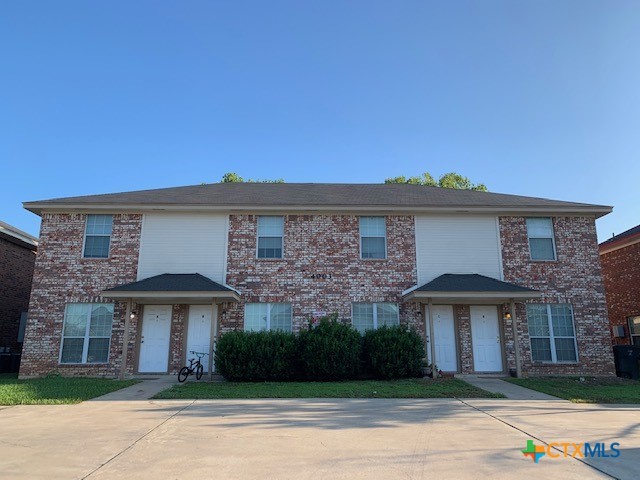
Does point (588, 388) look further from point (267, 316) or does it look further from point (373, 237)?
point (267, 316)

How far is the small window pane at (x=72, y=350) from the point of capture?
1423cm

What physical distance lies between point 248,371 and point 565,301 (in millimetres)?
10209

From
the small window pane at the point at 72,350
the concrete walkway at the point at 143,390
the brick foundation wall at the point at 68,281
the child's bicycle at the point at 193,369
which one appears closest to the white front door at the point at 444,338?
the child's bicycle at the point at 193,369

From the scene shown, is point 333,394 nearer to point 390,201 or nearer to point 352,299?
point 352,299

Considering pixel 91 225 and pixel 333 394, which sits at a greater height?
pixel 91 225

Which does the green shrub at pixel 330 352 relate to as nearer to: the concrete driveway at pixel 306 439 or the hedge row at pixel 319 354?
the hedge row at pixel 319 354

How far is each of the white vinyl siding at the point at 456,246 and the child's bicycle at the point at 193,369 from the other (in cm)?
721

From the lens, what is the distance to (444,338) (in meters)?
14.5

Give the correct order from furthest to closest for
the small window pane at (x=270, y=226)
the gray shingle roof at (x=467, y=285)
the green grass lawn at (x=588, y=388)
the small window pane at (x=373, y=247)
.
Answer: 1. the small window pane at (x=270, y=226)
2. the small window pane at (x=373, y=247)
3. the gray shingle roof at (x=467, y=285)
4. the green grass lawn at (x=588, y=388)

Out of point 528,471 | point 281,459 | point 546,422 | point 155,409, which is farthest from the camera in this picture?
point 155,409

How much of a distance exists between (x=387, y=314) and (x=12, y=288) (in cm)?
1457

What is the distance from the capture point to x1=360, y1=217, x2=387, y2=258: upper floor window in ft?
49.9

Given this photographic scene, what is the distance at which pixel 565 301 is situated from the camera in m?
14.9

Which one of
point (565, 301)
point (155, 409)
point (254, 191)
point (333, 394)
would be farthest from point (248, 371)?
point (565, 301)
